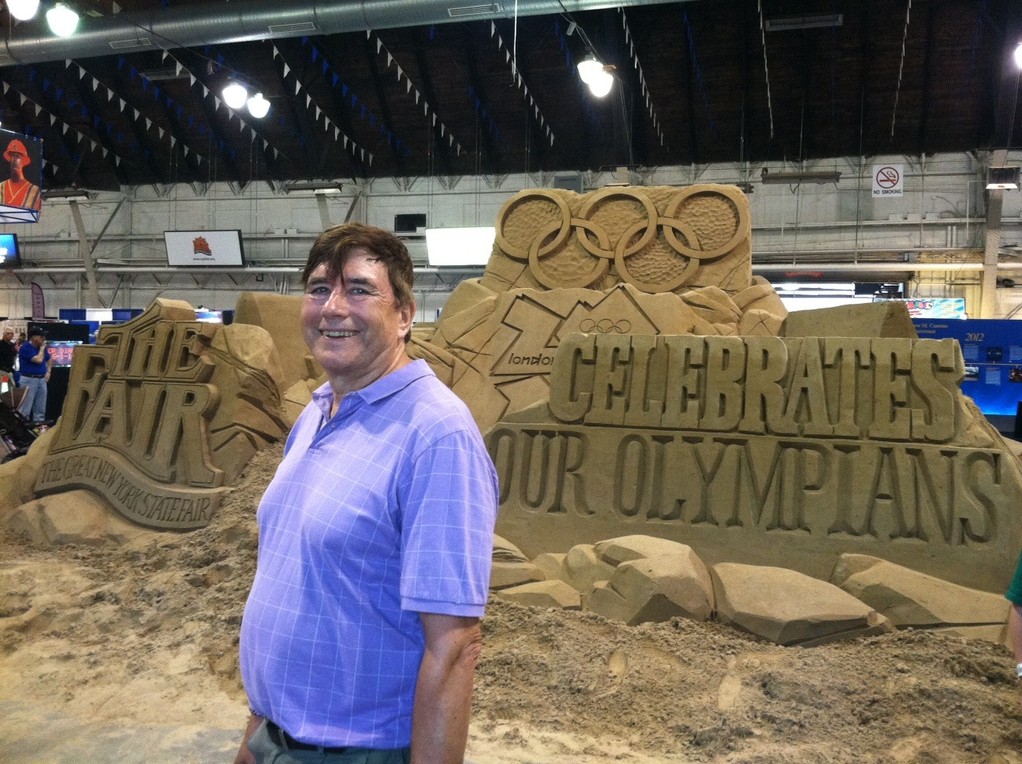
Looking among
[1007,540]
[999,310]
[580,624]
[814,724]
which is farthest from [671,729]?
[999,310]

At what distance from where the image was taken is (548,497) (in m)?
4.11

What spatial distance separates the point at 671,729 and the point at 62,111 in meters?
15.9

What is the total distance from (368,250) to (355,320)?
0.40 ft

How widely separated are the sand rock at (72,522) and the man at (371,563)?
3.85 m

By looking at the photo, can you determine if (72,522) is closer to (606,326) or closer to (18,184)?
(606,326)

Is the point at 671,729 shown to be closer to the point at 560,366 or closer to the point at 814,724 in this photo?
the point at 814,724

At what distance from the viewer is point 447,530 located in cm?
114

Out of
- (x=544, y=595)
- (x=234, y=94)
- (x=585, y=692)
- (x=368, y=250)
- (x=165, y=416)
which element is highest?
(x=234, y=94)

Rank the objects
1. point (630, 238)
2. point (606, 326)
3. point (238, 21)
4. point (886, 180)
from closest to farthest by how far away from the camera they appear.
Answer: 1. point (606, 326)
2. point (630, 238)
3. point (238, 21)
4. point (886, 180)

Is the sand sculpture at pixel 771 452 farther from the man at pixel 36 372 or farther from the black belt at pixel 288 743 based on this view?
the man at pixel 36 372

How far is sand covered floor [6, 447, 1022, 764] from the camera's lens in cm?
251

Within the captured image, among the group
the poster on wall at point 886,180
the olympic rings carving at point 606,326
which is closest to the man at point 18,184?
the olympic rings carving at point 606,326

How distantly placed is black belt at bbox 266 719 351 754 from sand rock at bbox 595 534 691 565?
93.4 inches

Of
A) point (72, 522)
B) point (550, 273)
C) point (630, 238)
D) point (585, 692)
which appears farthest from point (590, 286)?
point (72, 522)
